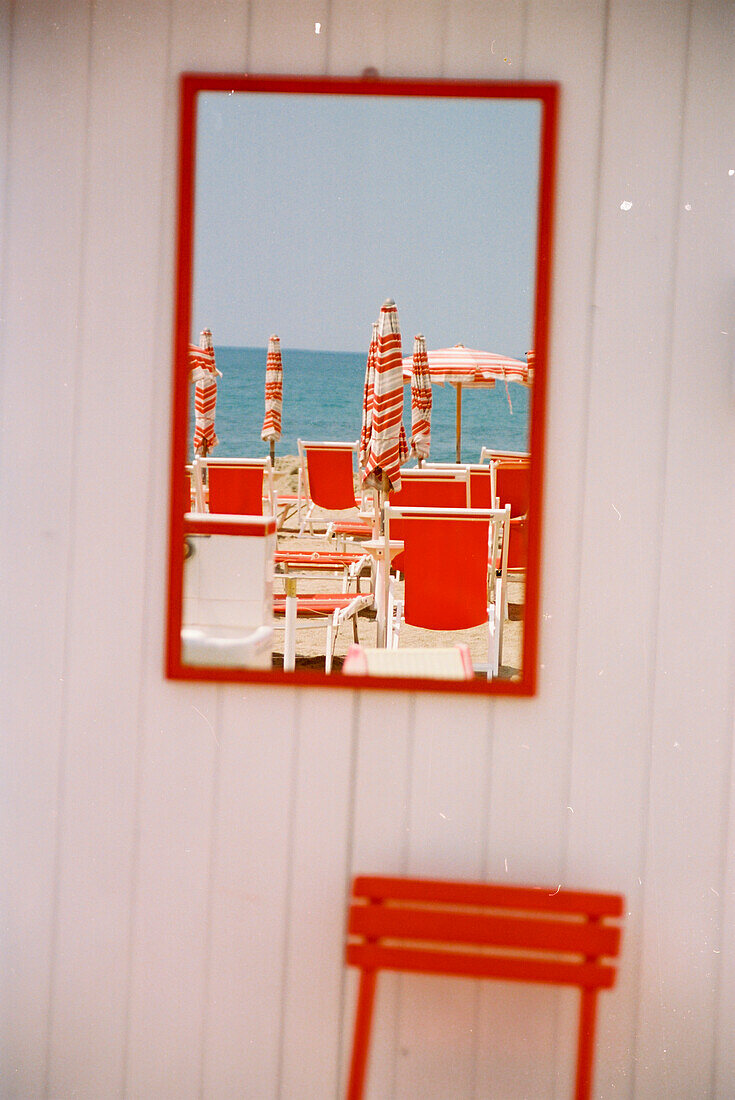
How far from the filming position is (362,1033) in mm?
2271

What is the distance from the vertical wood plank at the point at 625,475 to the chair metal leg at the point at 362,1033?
1.67 ft

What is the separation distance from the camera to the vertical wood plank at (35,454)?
2.36m

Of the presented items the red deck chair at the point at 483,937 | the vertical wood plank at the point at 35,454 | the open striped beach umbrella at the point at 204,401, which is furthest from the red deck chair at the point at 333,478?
the red deck chair at the point at 483,937

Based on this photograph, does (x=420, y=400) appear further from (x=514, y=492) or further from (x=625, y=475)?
(x=625, y=475)

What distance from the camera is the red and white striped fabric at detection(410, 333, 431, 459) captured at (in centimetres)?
905

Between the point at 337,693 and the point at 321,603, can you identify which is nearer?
the point at 337,693

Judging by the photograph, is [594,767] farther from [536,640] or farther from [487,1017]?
[487,1017]

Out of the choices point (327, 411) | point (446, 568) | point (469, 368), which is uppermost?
point (327, 411)

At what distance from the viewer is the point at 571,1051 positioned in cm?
241

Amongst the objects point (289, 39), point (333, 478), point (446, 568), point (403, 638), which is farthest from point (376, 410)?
point (289, 39)

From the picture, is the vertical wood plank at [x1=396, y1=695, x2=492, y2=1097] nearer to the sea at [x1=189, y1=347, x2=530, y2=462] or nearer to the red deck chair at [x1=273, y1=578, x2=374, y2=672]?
the red deck chair at [x1=273, y1=578, x2=374, y2=672]

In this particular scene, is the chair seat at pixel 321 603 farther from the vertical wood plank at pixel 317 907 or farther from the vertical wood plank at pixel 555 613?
the vertical wood plank at pixel 555 613

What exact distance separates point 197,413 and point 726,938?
291 inches

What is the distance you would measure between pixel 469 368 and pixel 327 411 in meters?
20.8
